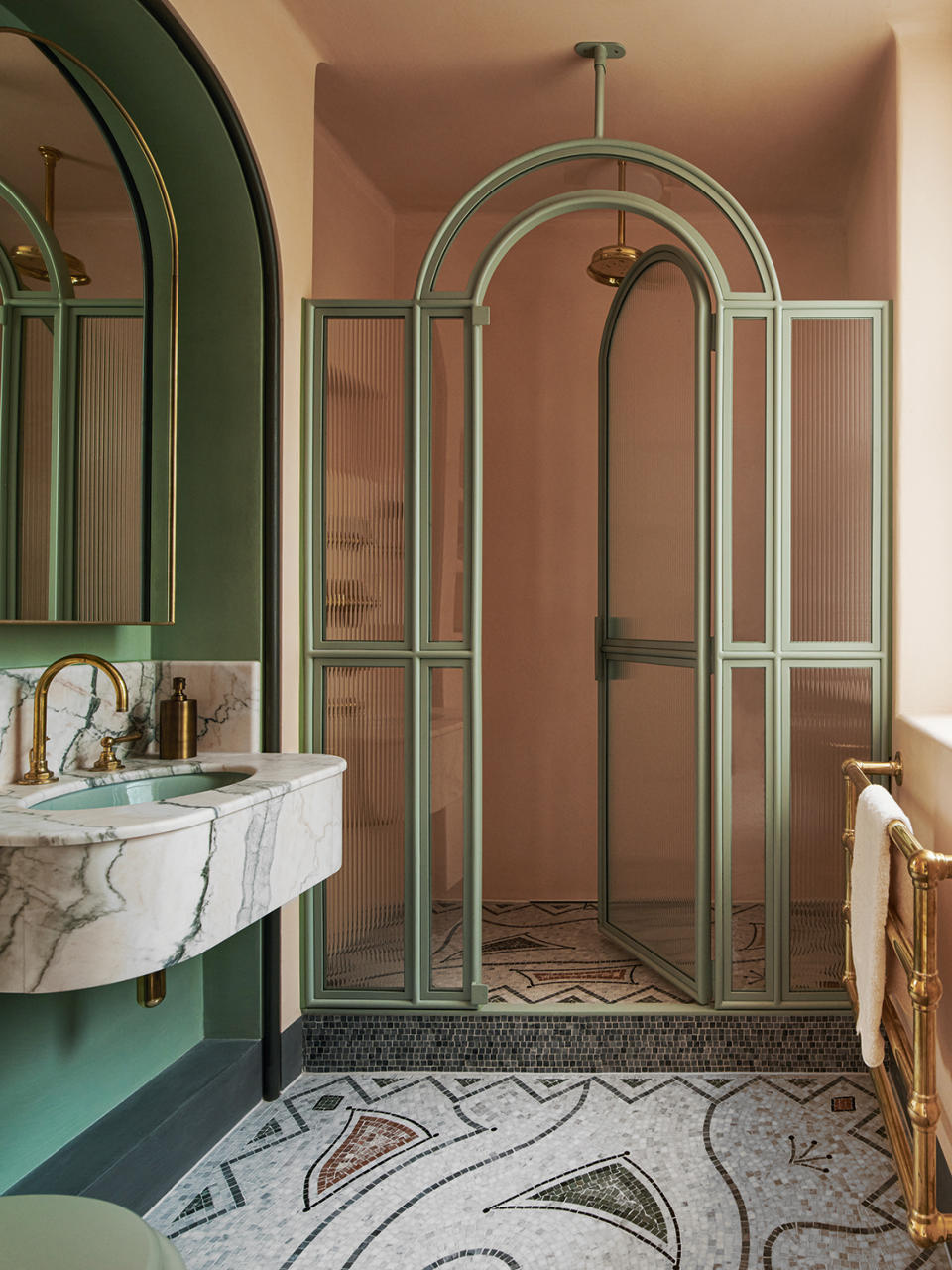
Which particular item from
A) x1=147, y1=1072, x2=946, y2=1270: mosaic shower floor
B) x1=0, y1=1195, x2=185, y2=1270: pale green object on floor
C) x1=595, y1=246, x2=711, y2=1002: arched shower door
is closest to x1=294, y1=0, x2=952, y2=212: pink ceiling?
x1=595, y1=246, x2=711, y2=1002: arched shower door

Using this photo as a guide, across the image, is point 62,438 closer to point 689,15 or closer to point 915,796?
point 689,15

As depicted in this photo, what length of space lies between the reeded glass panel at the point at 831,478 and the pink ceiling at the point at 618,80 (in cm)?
71

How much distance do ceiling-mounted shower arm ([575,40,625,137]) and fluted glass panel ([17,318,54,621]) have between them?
1.48 m

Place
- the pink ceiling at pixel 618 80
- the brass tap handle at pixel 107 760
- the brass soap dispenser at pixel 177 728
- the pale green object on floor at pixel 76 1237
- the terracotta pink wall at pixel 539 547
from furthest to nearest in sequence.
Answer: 1. the terracotta pink wall at pixel 539 547
2. the pink ceiling at pixel 618 80
3. the brass soap dispenser at pixel 177 728
4. the brass tap handle at pixel 107 760
5. the pale green object on floor at pixel 76 1237

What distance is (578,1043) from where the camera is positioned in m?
2.30

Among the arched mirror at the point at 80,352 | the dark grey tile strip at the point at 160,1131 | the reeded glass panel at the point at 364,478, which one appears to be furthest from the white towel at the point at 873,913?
the arched mirror at the point at 80,352

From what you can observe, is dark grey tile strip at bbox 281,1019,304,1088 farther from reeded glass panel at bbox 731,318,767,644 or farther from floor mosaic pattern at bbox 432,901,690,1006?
reeded glass panel at bbox 731,318,767,644

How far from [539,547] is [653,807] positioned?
4.08 feet

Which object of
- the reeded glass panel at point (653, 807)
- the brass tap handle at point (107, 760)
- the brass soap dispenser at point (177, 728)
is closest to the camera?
the brass tap handle at point (107, 760)

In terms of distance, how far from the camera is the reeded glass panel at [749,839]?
7.64ft

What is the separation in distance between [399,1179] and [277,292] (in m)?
1.99

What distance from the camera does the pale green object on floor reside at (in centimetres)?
82

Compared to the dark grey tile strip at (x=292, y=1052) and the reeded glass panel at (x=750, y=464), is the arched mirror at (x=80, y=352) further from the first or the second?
the reeded glass panel at (x=750, y=464)

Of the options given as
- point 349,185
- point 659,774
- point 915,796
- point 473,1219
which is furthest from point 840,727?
point 349,185
